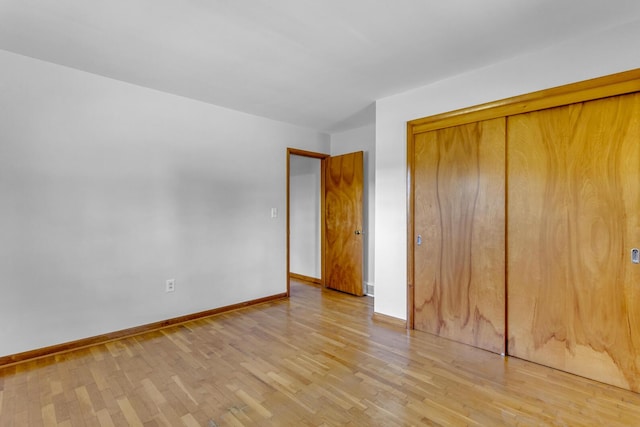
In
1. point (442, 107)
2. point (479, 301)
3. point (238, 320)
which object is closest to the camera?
point (479, 301)

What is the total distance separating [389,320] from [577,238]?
176cm

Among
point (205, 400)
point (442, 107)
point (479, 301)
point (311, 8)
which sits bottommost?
point (205, 400)

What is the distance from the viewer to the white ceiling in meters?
1.80

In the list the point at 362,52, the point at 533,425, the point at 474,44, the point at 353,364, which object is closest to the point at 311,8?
the point at 362,52

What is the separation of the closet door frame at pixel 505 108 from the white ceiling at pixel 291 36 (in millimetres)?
335

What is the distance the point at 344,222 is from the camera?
4496 millimetres

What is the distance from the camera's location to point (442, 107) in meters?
2.82

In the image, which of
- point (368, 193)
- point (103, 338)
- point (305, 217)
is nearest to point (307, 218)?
point (305, 217)

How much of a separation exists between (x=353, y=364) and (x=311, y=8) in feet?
7.92

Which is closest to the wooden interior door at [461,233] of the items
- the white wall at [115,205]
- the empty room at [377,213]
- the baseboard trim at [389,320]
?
the empty room at [377,213]

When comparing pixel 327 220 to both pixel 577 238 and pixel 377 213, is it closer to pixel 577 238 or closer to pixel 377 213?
pixel 377 213

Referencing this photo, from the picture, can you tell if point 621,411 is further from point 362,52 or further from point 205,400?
point 362,52

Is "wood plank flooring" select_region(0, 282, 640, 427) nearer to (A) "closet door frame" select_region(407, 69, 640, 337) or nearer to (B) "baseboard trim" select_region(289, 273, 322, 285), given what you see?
(A) "closet door frame" select_region(407, 69, 640, 337)

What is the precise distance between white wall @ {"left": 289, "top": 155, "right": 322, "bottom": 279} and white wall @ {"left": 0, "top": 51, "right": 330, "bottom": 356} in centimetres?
127
